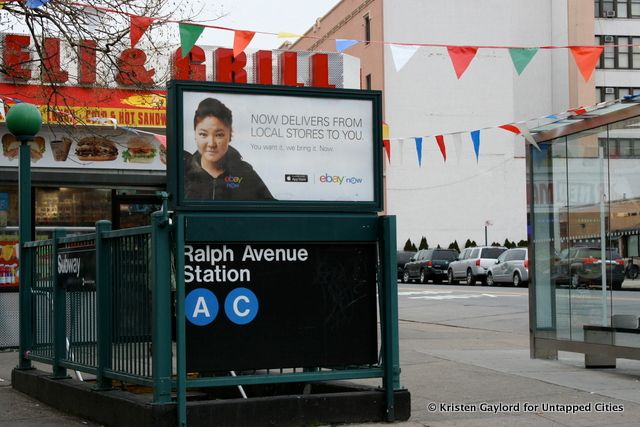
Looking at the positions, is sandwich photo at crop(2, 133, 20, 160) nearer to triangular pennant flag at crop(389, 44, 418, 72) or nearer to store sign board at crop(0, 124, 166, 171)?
store sign board at crop(0, 124, 166, 171)

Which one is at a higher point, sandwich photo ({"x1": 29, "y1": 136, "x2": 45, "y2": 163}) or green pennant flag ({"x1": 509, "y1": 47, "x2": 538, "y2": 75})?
green pennant flag ({"x1": 509, "y1": 47, "x2": 538, "y2": 75})

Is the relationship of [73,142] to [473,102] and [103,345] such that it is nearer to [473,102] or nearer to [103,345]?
[103,345]

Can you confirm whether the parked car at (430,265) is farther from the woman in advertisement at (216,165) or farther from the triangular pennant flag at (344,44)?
the woman in advertisement at (216,165)

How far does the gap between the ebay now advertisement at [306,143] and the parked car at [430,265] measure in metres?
36.7

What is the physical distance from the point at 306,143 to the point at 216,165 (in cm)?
78

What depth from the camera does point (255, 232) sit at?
7008mm

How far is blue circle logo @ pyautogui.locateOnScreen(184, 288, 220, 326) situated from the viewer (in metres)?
6.74

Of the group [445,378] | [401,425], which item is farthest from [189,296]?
[445,378]

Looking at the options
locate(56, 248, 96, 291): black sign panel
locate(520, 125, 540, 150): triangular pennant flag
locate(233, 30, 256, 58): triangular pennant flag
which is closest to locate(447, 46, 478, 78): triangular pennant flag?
locate(520, 125, 540, 150): triangular pennant flag

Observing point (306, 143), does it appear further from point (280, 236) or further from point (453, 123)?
point (453, 123)

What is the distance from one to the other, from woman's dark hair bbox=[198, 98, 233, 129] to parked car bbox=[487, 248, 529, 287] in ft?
100

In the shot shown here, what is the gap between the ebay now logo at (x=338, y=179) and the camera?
7387 millimetres

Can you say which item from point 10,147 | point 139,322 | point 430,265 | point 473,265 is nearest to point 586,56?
point 139,322

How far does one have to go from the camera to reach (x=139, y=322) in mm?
6949
